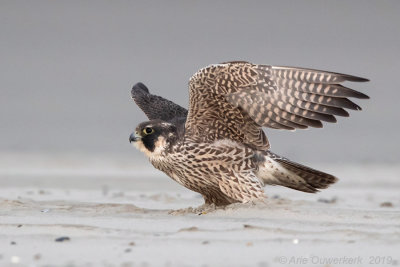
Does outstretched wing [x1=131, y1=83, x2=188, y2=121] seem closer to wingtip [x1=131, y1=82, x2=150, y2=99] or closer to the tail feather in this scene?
wingtip [x1=131, y1=82, x2=150, y2=99]

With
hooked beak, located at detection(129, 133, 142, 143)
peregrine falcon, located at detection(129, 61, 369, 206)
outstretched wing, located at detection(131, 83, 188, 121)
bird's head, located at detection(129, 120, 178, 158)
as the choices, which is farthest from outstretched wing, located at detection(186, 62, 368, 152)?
outstretched wing, located at detection(131, 83, 188, 121)

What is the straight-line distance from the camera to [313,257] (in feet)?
19.5

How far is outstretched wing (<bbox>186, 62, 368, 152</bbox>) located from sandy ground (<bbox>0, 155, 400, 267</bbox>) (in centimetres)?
85

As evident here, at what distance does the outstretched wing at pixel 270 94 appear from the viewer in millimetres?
8984

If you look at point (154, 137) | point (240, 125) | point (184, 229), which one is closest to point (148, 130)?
point (154, 137)

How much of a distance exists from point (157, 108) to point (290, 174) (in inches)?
67.3

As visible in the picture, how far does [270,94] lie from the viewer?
916cm

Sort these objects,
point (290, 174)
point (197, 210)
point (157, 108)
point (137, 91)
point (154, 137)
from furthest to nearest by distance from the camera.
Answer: point (137, 91) < point (157, 108) < point (290, 174) < point (154, 137) < point (197, 210)

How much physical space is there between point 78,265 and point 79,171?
9586 mm

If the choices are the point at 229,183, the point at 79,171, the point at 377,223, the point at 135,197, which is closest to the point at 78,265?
the point at 377,223

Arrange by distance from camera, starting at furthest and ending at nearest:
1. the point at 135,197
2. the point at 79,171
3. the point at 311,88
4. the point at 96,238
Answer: the point at 79,171, the point at 135,197, the point at 311,88, the point at 96,238

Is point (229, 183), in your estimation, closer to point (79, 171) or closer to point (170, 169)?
point (170, 169)

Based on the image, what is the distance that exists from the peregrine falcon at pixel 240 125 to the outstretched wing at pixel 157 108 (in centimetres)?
75

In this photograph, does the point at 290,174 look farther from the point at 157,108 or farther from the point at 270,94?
the point at 157,108
